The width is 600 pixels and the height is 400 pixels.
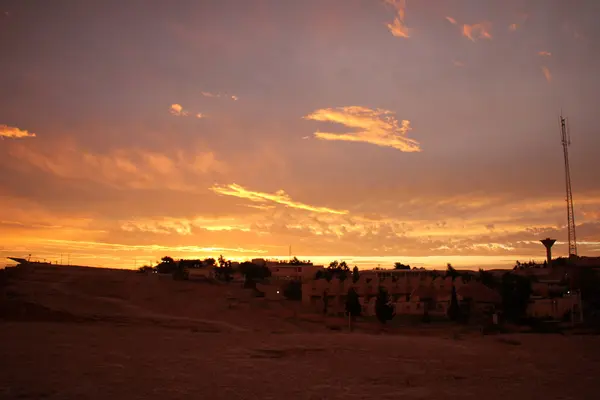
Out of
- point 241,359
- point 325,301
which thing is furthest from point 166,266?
point 241,359

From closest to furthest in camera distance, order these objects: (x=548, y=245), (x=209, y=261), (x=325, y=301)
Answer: (x=325, y=301)
(x=209, y=261)
(x=548, y=245)

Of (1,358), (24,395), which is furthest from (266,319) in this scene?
(24,395)

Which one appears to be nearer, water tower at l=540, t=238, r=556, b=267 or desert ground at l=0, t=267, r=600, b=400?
desert ground at l=0, t=267, r=600, b=400

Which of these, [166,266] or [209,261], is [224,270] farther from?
[209,261]

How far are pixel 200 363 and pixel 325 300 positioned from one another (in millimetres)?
32313

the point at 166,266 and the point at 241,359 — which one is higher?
the point at 166,266

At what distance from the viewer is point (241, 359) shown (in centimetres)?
1683

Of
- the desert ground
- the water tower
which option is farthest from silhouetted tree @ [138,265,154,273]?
the water tower

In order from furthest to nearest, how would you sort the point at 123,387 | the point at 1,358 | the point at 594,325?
1. the point at 594,325
2. the point at 1,358
3. the point at 123,387

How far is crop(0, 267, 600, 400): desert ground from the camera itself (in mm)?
12633

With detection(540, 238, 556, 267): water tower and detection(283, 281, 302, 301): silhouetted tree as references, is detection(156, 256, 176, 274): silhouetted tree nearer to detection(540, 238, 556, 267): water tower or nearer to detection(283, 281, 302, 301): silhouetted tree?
detection(283, 281, 302, 301): silhouetted tree

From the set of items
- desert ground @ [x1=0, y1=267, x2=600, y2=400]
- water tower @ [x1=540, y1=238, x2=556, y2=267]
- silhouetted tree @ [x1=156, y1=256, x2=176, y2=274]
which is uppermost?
water tower @ [x1=540, y1=238, x2=556, y2=267]

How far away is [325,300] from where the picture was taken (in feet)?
155

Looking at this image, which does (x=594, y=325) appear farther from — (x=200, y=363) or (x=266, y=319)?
(x=200, y=363)
